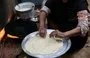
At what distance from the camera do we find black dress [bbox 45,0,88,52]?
1.83 metres

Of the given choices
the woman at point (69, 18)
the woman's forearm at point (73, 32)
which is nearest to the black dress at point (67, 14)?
the woman at point (69, 18)

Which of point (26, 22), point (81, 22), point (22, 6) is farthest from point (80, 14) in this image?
point (22, 6)

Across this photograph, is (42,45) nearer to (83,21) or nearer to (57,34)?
(57,34)

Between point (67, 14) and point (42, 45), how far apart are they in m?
0.42

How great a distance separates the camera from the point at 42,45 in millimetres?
1697

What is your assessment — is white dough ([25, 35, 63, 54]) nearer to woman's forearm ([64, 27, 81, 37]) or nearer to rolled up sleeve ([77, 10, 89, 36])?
woman's forearm ([64, 27, 81, 37])

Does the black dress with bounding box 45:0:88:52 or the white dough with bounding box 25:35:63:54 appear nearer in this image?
the white dough with bounding box 25:35:63:54

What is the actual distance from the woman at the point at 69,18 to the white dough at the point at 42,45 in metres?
0.05

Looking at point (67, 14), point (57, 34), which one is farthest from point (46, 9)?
point (57, 34)

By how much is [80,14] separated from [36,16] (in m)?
1.00

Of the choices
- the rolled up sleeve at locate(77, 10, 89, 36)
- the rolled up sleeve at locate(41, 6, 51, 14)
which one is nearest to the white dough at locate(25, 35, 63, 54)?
the rolled up sleeve at locate(77, 10, 89, 36)

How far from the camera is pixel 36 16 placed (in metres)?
2.66

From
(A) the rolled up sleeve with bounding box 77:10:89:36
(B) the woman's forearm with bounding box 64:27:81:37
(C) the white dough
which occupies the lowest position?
(C) the white dough

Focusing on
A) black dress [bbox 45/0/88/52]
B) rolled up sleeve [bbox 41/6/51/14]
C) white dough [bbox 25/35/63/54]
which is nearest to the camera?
white dough [bbox 25/35/63/54]
